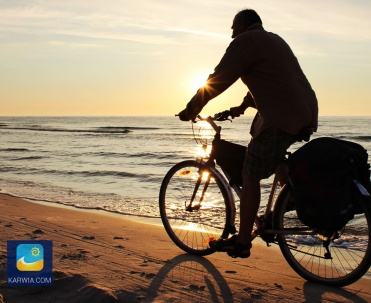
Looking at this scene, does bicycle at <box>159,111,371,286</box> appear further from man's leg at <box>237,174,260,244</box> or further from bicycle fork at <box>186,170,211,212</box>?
man's leg at <box>237,174,260,244</box>

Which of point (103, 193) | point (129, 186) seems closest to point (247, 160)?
point (103, 193)

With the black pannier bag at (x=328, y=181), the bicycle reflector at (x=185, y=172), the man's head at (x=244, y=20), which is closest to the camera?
the black pannier bag at (x=328, y=181)

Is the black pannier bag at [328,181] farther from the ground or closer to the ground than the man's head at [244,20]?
closer to the ground

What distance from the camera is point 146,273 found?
3730 millimetres

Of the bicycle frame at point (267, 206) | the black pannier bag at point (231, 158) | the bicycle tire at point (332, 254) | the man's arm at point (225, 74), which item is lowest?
the bicycle tire at point (332, 254)

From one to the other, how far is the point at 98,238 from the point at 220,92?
2.12m

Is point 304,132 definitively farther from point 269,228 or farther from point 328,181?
point 269,228

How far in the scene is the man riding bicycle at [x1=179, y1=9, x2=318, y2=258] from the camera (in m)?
3.48

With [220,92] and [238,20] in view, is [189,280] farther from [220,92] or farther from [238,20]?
[238,20]

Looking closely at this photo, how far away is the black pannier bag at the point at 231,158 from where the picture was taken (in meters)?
3.98

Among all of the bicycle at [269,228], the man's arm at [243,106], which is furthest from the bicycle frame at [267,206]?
the man's arm at [243,106]

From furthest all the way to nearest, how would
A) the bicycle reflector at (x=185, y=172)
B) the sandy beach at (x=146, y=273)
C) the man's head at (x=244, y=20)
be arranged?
the bicycle reflector at (x=185, y=172) → the man's head at (x=244, y=20) → the sandy beach at (x=146, y=273)

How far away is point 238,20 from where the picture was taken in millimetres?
3707

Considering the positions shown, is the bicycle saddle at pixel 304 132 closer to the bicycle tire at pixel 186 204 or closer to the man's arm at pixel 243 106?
the man's arm at pixel 243 106
